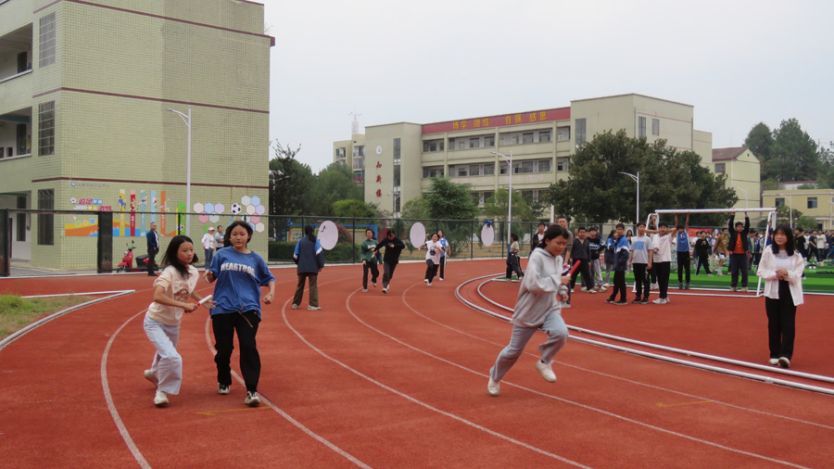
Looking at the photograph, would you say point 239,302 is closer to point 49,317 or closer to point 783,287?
point 783,287

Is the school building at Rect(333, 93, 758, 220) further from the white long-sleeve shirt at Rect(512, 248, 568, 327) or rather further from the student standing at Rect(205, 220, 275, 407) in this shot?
the student standing at Rect(205, 220, 275, 407)

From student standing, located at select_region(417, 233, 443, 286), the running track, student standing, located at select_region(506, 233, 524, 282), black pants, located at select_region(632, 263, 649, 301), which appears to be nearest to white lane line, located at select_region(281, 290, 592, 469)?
the running track

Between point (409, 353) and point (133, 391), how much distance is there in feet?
13.1

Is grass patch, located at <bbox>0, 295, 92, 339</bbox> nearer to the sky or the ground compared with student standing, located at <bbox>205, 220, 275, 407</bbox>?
nearer to the ground

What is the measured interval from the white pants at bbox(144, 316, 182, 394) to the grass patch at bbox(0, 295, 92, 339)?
569cm

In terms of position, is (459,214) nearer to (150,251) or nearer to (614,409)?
(150,251)

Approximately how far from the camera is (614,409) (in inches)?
273

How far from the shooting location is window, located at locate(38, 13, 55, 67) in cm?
3195

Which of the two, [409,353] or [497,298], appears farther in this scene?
[497,298]

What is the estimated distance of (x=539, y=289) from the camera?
6918 mm

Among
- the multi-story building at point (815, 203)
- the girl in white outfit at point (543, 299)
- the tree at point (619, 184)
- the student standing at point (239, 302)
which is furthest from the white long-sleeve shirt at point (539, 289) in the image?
the multi-story building at point (815, 203)

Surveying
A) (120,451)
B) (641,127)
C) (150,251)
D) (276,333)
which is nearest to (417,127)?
(641,127)

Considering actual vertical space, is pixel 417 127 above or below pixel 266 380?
above

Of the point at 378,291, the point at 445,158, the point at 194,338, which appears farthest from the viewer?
the point at 445,158
